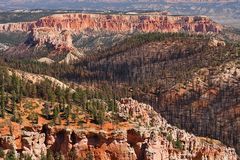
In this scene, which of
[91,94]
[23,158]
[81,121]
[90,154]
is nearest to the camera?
[23,158]

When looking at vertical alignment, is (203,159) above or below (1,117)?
below

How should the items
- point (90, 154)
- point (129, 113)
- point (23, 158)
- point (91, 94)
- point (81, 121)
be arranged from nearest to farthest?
point (23, 158)
point (90, 154)
point (81, 121)
point (129, 113)
point (91, 94)

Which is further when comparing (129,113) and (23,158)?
(129,113)

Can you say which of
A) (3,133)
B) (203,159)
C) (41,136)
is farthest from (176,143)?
(3,133)

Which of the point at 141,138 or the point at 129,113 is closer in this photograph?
the point at 141,138

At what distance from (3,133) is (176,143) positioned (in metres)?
40.9

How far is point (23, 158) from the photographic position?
4675 inches

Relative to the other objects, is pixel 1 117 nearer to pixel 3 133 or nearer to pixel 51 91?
pixel 3 133

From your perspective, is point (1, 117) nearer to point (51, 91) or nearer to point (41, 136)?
point (41, 136)

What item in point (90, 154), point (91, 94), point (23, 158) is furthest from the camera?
point (91, 94)

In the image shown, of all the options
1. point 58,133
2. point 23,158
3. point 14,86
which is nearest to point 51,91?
point 14,86

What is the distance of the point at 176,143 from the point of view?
136875mm

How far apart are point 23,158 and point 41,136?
888 cm

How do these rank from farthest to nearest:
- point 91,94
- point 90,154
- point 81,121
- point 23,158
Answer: point 91,94 < point 81,121 < point 90,154 < point 23,158
